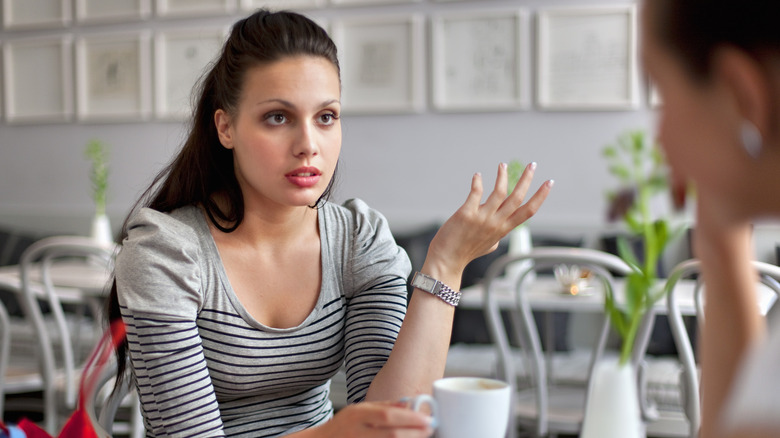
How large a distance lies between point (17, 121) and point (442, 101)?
2686 millimetres

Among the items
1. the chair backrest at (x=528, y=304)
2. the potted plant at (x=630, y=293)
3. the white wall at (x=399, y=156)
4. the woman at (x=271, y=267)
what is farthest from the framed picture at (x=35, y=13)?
the potted plant at (x=630, y=293)

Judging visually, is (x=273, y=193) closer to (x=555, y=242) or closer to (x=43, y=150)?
(x=555, y=242)

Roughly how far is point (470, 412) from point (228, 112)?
755 millimetres

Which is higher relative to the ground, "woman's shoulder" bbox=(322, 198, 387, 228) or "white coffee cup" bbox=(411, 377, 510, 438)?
"woman's shoulder" bbox=(322, 198, 387, 228)

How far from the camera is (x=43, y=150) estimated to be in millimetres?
4828

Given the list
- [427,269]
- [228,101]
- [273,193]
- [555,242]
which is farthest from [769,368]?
[555,242]

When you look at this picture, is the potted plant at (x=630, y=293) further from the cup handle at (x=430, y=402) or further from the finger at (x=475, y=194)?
the finger at (x=475, y=194)

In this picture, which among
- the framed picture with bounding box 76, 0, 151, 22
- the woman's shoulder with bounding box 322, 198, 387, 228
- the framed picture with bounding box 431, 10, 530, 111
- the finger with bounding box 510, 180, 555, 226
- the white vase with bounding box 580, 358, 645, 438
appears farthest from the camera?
the framed picture with bounding box 76, 0, 151, 22

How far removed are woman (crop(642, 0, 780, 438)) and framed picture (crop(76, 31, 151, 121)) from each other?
4.37 meters

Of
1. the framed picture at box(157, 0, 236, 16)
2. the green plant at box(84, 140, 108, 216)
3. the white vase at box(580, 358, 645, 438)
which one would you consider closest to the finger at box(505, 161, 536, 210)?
the white vase at box(580, 358, 645, 438)

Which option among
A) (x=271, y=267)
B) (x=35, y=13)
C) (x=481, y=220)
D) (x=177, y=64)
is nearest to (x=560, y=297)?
(x=271, y=267)

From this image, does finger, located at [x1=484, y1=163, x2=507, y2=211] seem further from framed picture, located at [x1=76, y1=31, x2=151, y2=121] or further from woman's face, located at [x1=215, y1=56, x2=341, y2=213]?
framed picture, located at [x1=76, y1=31, x2=151, y2=121]

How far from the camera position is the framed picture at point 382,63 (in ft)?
13.1

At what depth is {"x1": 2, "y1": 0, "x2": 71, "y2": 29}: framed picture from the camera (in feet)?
15.5
